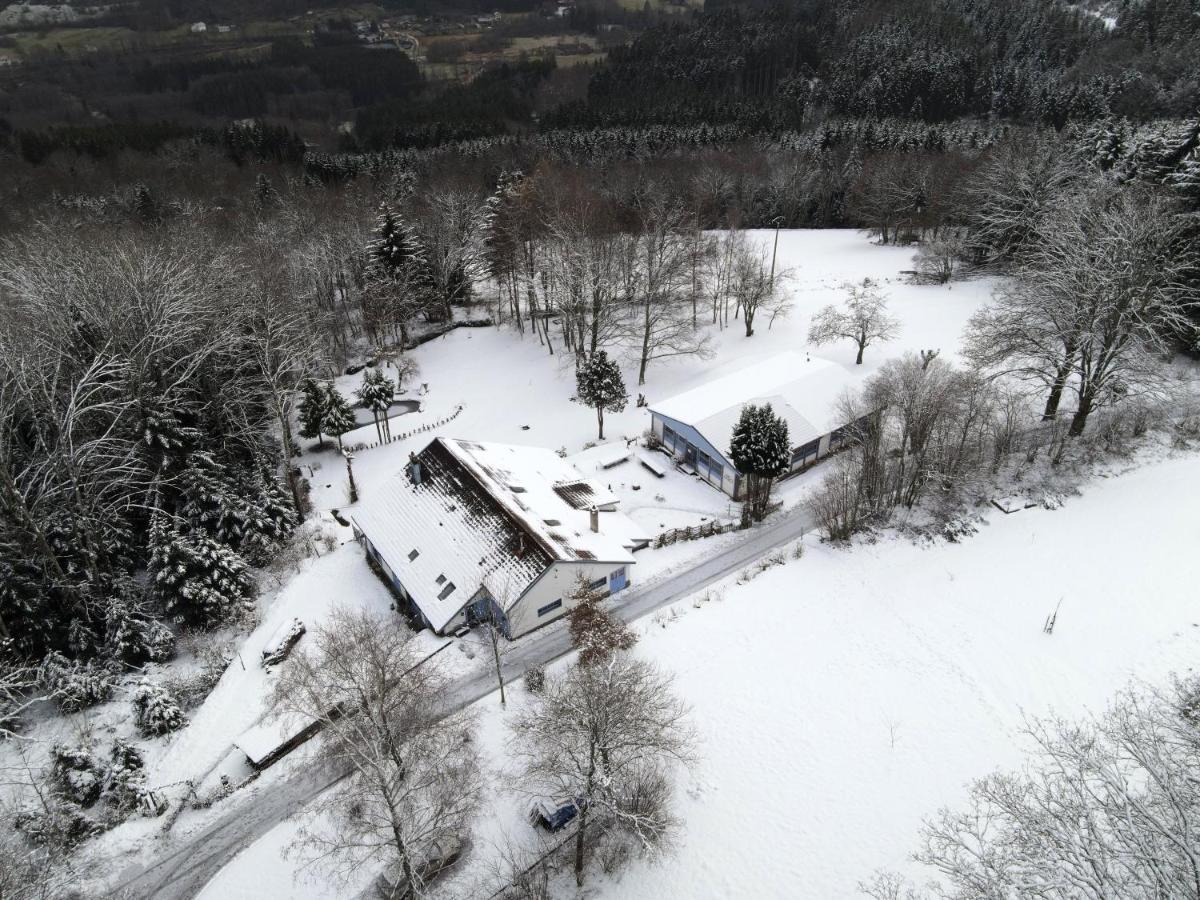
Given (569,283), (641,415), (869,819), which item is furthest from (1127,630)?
(569,283)

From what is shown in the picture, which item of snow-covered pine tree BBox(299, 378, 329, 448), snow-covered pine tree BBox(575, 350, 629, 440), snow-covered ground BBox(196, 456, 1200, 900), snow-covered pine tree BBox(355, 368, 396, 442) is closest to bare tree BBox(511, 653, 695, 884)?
snow-covered ground BBox(196, 456, 1200, 900)

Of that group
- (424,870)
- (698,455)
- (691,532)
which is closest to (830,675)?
(691,532)

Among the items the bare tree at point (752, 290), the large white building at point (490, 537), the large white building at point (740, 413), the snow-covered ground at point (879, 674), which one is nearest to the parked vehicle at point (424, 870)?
the snow-covered ground at point (879, 674)

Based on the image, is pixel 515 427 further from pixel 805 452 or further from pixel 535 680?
pixel 535 680

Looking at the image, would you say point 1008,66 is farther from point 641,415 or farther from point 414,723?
point 414,723

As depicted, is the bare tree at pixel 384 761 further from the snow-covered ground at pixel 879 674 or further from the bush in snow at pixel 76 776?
the bush in snow at pixel 76 776
